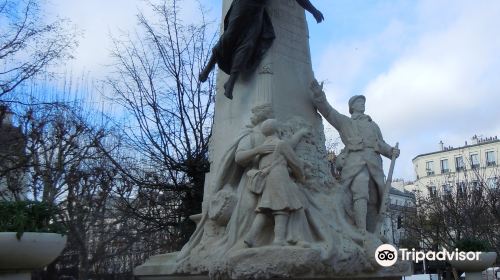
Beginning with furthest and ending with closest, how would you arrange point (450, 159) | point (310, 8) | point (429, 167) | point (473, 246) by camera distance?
point (429, 167) < point (450, 159) < point (473, 246) < point (310, 8)

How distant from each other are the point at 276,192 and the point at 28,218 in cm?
283

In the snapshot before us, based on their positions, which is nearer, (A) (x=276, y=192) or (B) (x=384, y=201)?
(A) (x=276, y=192)

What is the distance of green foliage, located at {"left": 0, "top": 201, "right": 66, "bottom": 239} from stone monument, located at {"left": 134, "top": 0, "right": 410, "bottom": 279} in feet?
4.70

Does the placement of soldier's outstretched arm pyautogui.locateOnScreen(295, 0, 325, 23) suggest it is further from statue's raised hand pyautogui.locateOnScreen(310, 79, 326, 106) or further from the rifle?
the rifle

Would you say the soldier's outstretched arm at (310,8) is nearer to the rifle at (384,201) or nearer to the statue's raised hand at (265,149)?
the rifle at (384,201)

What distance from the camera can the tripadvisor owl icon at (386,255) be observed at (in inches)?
237

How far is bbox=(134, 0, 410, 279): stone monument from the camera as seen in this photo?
5.56 metres

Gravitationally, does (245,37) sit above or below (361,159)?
above

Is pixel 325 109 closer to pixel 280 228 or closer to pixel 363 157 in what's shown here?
pixel 363 157

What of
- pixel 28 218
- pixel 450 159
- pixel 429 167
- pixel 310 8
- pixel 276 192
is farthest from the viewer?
pixel 429 167

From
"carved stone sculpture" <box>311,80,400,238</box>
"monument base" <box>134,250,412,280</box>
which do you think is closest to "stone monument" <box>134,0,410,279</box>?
"monument base" <box>134,250,412,280</box>

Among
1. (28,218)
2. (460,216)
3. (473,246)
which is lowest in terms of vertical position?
(473,246)

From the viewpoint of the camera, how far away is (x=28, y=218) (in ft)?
20.2

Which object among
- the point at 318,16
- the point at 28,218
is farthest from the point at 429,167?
the point at 28,218
